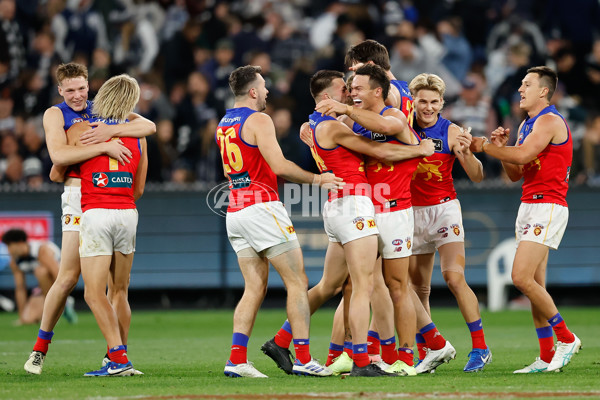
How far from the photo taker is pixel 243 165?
8773 millimetres

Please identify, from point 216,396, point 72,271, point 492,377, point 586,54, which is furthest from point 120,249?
point 586,54

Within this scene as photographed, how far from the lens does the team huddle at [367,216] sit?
28.3 feet

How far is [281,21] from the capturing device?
20234 millimetres

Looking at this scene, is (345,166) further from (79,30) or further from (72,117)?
(79,30)

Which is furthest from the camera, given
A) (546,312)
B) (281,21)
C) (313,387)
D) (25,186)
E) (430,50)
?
(281,21)

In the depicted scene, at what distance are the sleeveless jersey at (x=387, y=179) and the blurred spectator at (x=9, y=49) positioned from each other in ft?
41.0

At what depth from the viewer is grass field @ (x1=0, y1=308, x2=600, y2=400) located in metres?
7.46

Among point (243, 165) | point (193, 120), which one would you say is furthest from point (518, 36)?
point (243, 165)

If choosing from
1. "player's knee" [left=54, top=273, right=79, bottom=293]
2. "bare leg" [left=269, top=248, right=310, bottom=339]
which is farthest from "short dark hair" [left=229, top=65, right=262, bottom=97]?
"player's knee" [left=54, top=273, right=79, bottom=293]

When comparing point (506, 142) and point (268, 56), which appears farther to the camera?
point (268, 56)

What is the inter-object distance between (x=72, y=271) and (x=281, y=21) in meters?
12.0

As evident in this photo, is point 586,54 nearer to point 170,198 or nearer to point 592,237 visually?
point 592,237

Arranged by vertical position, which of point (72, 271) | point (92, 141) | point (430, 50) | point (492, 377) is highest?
point (430, 50)

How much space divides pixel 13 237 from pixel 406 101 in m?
9.53
